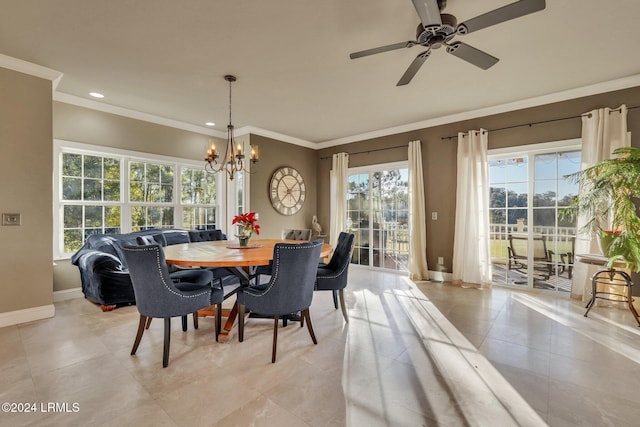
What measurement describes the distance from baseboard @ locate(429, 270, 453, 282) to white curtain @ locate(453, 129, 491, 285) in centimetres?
19

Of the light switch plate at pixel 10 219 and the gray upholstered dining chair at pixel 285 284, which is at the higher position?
the light switch plate at pixel 10 219

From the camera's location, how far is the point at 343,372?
207cm

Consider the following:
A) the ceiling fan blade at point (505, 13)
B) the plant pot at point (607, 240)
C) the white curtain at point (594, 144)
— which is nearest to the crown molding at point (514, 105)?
the white curtain at point (594, 144)

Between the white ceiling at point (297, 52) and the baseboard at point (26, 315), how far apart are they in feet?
8.48

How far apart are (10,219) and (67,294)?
4.32 feet

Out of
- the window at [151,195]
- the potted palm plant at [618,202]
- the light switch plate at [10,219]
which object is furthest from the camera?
the window at [151,195]

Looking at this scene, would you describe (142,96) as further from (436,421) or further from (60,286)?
(436,421)

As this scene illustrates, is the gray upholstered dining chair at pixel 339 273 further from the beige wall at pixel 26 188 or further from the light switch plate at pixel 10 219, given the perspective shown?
the light switch plate at pixel 10 219

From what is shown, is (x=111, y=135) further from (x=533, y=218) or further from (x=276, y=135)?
(x=533, y=218)

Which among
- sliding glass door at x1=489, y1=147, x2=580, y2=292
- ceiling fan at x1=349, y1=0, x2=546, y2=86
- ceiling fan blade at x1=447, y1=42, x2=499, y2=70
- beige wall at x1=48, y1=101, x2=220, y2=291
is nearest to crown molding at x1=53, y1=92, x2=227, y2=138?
beige wall at x1=48, y1=101, x2=220, y2=291

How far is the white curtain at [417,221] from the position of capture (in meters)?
4.98

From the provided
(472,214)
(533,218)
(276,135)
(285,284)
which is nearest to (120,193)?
(276,135)

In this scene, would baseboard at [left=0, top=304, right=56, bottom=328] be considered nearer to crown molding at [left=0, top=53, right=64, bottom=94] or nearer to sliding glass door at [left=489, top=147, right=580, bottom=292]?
crown molding at [left=0, top=53, right=64, bottom=94]

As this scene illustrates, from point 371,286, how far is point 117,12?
4.21 metres
